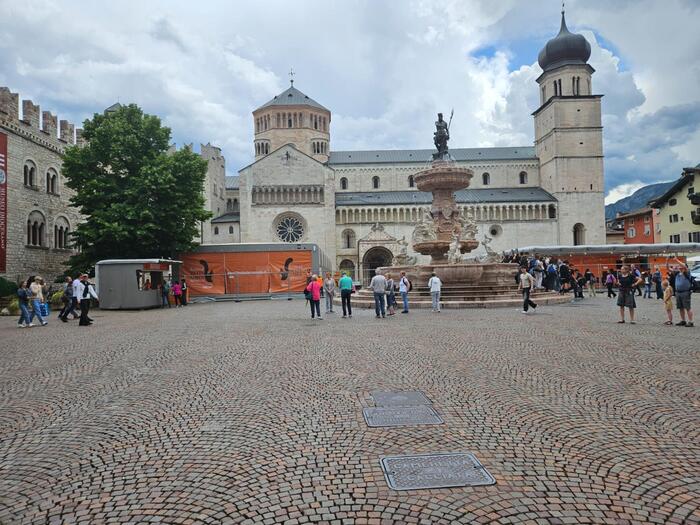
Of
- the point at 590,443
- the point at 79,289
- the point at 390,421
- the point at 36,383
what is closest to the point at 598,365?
the point at 590,443

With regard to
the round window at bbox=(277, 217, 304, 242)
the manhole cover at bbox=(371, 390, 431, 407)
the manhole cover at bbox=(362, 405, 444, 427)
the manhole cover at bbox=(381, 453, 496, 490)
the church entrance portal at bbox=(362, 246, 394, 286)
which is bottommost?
the manhole cover at bbox=(381, 453, 496, 490)

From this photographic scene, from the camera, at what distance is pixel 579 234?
6525 centimetres

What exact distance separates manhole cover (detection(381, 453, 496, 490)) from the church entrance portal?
5404 cm

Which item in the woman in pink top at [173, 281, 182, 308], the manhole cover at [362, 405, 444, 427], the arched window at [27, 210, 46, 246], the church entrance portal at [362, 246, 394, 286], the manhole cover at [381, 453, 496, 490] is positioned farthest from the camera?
the church entrance portal at [362, 246, 394, 286]

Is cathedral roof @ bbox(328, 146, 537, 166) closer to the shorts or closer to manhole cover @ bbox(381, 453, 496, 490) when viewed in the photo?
the shorts

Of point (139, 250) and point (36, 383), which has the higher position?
point (139, 250)

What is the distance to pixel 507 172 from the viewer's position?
2790 inches

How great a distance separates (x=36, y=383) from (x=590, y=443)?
7.12 meters

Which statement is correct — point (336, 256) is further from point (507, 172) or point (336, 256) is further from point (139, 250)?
point (139, 250)

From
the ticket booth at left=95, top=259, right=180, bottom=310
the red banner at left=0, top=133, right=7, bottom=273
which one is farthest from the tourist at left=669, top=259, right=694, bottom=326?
the red banner at left=0, top=133, right=7, bottom=273

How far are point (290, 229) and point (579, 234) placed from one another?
36933mm

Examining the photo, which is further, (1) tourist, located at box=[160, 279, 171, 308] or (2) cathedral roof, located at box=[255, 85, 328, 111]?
(2) cathedral roof, located at box=[255, 85, 328, 111]

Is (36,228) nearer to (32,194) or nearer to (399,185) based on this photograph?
(32,194)

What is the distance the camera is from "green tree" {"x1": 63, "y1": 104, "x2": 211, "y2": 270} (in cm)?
2716
